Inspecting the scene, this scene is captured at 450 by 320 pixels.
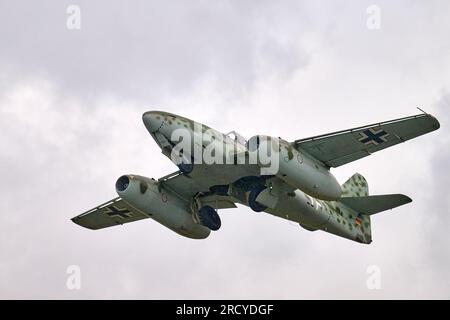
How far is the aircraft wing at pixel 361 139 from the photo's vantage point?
3831 centimetres

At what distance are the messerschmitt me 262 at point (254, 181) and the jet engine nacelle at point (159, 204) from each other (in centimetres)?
5

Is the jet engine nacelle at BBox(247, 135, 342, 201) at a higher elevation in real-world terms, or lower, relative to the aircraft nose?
lower

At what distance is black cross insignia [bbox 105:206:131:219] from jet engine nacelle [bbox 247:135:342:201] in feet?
37.2

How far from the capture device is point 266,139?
126ft

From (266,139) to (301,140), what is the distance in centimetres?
193

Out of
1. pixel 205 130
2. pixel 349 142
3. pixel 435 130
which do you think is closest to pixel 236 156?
pixel 205 130

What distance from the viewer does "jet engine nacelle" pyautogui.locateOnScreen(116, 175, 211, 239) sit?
42531mm

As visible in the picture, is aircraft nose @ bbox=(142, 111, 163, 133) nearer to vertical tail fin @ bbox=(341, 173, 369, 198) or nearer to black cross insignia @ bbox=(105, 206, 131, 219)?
black cross insignia @ bbox=(105, 206, 131, 219)

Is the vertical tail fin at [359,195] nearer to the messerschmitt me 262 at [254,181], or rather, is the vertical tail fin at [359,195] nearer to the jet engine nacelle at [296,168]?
the messerschmitt me 262 at [254,181]

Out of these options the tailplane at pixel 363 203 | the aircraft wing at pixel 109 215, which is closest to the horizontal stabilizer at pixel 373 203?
the tailplane at pixel 363 203

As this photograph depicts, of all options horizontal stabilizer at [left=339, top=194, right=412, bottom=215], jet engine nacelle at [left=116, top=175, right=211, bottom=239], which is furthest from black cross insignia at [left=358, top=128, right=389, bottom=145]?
jet engine nacelle at [left=116, top=175, right=211, bottom=239]

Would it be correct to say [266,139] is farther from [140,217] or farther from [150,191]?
[140,217]

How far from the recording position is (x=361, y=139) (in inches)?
1558

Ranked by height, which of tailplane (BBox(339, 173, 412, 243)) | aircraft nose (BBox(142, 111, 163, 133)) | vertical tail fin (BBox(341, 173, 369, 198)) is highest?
aircraft nose (BBox(142, 111, 163, 133))
